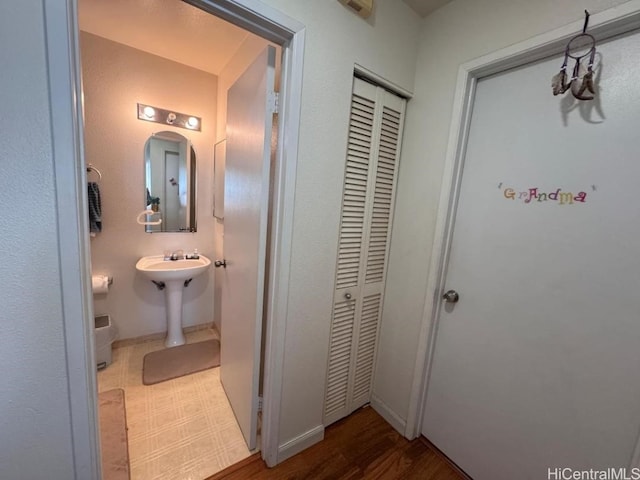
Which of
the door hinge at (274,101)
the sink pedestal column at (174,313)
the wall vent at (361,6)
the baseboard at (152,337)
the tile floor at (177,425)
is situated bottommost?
the tile floor at (177,425)

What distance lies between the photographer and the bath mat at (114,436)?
1238 mm

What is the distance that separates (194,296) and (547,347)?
2575mm

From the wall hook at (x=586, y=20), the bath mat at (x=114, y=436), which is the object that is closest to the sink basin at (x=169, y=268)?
the bath mat at (x=114, y=436)

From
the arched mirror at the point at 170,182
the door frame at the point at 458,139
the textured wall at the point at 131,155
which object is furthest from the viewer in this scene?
the arched mirror at the point at 170,182

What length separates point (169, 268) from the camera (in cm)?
210

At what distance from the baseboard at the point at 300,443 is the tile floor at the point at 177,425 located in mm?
206

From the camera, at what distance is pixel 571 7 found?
3.15 feet

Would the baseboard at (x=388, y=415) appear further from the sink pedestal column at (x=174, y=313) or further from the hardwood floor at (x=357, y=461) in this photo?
the sink pedestal column at (x=174, y=313)

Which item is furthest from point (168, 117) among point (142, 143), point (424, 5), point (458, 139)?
point (458, 139)

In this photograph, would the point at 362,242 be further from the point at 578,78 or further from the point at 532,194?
the point at 578,78

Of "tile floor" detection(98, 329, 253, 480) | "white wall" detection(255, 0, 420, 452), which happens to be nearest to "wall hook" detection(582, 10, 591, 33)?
"white wall" detection(255, 0, 420, 452)

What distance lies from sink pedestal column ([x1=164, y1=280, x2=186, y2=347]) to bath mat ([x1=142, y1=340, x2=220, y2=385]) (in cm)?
7

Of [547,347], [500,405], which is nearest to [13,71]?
[547,347]

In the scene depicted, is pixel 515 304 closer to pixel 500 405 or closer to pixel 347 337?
pixel 500 405
